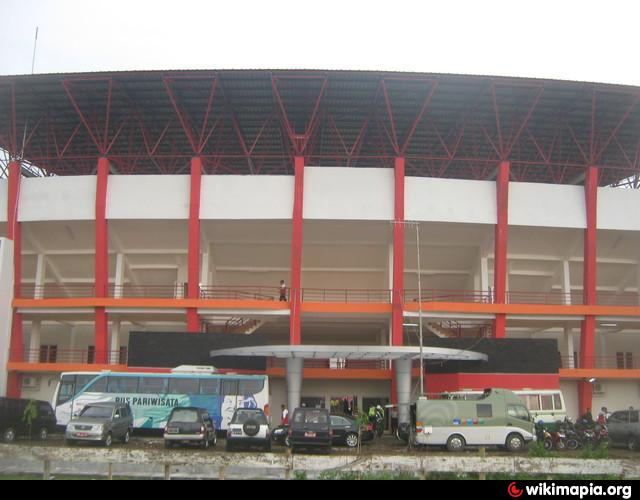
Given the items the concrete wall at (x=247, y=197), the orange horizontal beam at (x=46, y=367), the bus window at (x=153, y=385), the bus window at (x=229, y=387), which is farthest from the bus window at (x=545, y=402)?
the orange horizontal beam at (x=46, y=367)

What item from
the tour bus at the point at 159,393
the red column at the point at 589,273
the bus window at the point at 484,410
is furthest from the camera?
the red column at the point at 589,273

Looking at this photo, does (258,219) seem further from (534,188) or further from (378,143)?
(534,188)

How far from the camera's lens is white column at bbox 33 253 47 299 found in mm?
47938

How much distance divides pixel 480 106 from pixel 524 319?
14.1 m

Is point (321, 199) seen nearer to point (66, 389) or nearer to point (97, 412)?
point (66, 389)

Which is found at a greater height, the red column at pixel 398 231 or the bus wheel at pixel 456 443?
the red column at pixel 398 231

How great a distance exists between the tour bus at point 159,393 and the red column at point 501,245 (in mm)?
16704

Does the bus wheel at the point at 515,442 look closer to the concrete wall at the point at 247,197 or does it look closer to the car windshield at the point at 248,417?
the car windshield at the point at 248,417

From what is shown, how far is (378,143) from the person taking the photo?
49031mm

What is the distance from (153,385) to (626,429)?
2104 cm

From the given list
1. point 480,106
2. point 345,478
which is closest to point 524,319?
point 480,106

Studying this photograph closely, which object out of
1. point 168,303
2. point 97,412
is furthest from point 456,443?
point 168,303

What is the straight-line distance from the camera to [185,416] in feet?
90.0

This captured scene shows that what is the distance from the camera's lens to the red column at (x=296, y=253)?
41.9m
